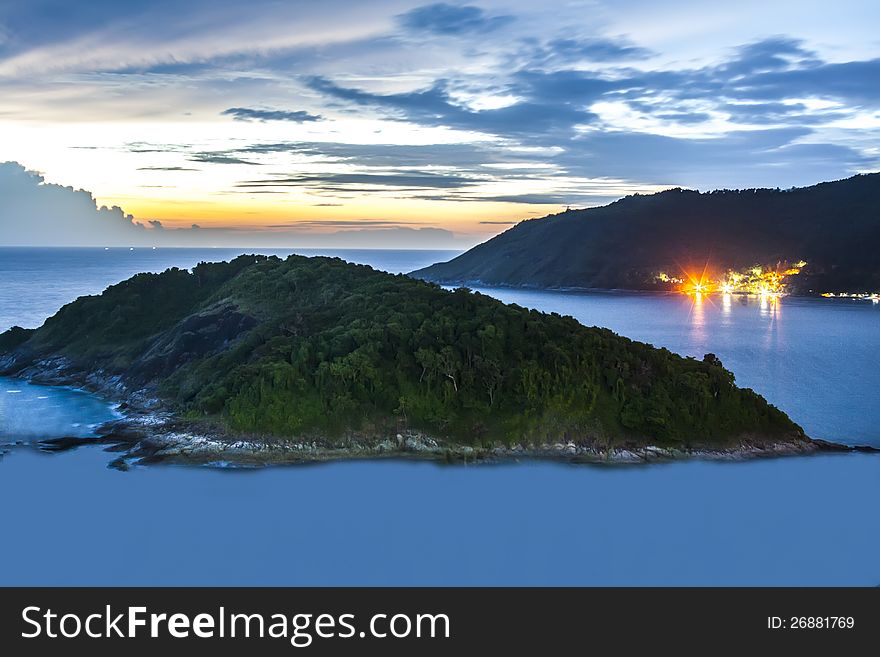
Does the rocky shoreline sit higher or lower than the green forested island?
lower

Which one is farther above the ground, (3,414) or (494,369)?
(494,369)

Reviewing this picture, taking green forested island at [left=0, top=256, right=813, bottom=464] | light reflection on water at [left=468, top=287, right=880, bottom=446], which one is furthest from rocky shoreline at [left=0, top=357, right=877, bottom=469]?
light reflection on water at [left=468, top=287, right=880, bottom=446]

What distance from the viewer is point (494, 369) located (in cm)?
7094

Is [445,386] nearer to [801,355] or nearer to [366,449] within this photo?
[366,449]

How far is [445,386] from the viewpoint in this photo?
70.4 meters

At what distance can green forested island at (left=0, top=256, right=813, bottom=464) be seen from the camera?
67500 millimetres

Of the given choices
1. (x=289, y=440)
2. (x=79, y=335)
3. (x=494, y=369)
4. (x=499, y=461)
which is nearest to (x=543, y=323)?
(x=494, y=369)

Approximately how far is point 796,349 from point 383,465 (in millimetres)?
103564

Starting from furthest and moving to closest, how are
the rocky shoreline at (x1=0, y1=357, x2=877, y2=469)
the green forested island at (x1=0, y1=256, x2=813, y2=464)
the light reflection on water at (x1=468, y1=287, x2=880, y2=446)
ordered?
the light reflection on water at (x1=468, y1=287, x2=880, y2=446) < the green forested island at (x1=0, y1=256, x2=813, y2=464) < the rocky shoreline at (x1=0, y1=357, x2=877, y2=469)

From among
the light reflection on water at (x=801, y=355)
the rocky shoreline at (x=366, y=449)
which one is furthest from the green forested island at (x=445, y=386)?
the light reflection on water at (x=801, y=355)

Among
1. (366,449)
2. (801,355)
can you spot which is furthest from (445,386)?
(801,355)

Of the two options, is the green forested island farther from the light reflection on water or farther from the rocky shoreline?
the light reflection on water

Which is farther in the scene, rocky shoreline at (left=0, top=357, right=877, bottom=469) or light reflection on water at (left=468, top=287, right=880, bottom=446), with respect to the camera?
light reflection on water at (left=468, top=287, right=880, bottom=446)

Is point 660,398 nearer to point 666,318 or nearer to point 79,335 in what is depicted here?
point 79,335
